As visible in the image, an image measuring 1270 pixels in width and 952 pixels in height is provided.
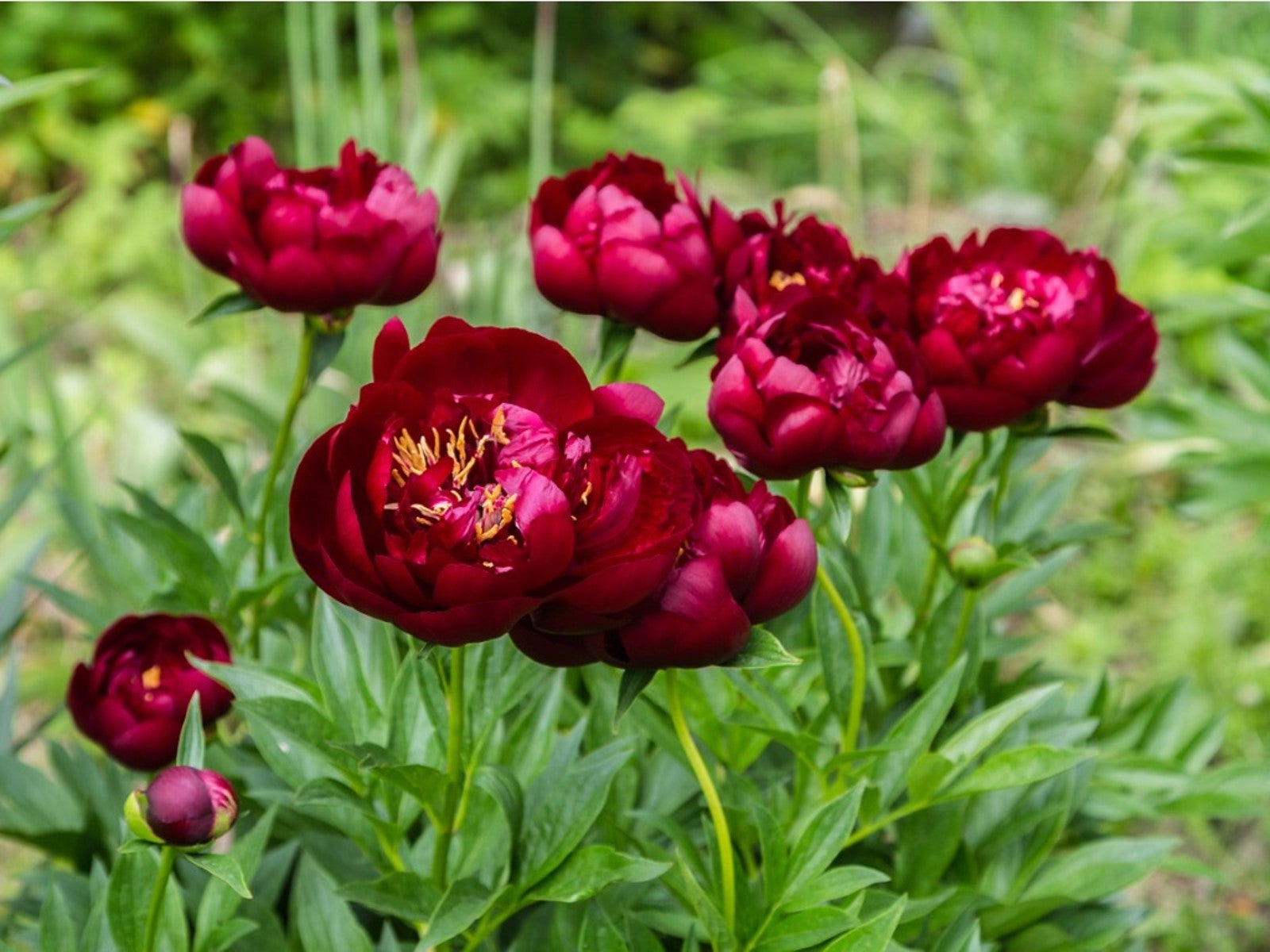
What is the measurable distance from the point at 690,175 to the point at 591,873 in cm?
330

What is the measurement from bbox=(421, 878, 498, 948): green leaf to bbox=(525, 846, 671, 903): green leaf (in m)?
0.03

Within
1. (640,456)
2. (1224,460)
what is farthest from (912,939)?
(1224,460)

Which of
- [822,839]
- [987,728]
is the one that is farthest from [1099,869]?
[822,839]

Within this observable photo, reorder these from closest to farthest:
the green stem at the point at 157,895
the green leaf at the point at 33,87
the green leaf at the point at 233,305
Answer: the green stem at the point at 157,895
the green leaf at the point at 233,305
the green leaf at the point at 33,87

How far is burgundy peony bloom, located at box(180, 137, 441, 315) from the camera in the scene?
84 cm

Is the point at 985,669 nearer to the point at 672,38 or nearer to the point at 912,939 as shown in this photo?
the point at 912,939

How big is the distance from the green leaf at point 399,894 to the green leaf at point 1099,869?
40 centimetres

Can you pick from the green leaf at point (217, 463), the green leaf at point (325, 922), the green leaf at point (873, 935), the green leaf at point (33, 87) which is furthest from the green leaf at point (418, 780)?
the green leaf at point (33, 87)

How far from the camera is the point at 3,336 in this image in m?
1.92

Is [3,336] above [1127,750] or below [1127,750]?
below

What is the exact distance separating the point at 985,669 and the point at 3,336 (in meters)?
1.44

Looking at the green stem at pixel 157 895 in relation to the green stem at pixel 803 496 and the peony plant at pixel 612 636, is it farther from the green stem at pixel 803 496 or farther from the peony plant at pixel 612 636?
the green stem at pixel 803 496

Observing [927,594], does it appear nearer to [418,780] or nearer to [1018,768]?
[1018,768]

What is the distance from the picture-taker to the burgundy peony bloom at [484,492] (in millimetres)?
575
